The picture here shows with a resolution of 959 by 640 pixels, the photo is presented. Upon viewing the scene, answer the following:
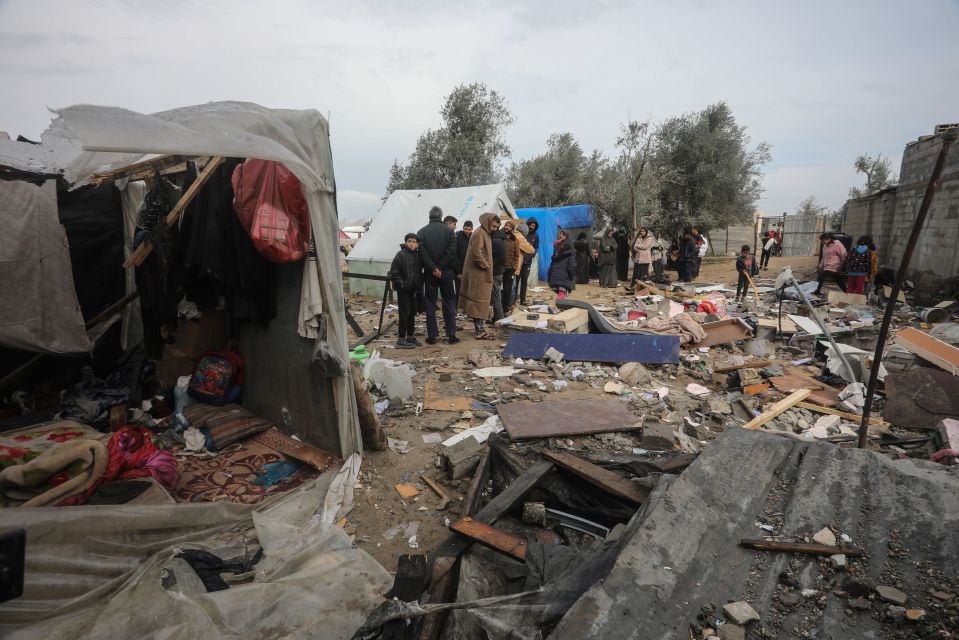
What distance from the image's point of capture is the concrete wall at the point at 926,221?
384 inches

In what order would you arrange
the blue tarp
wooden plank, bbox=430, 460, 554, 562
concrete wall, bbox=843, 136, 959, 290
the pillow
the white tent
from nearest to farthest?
wooden plank, bbox=430, 460, 554, 562 < the pillow < concrete wall, bbox=843, 136, 959, 290 < the white tent < the blue tarp

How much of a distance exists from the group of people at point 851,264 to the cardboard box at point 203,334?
39.4 ft

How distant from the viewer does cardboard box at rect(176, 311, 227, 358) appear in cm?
481

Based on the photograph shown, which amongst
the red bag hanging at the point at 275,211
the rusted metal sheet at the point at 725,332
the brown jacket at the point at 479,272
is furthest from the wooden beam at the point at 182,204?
the rusted metal sheet at the point at 725,332

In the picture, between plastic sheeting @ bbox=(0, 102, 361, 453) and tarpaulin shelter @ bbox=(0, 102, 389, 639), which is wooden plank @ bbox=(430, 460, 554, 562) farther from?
plastic sheeting @ bbox=(0, 102, 361, 453)

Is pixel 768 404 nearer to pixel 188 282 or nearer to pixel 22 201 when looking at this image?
pixel 188 282

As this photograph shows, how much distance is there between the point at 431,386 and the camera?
5.92m

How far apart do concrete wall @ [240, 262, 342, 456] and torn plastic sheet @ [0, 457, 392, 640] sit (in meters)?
0.88

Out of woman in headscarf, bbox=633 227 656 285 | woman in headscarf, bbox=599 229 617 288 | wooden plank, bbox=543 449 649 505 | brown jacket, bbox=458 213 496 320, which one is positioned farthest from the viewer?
woman in headscarf, bbox=599 229 617 288

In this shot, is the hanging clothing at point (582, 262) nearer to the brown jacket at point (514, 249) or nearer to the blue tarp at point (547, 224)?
the blue tarp at point (547, 224)

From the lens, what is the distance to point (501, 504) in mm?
2701

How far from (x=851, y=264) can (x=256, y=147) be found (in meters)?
12.1

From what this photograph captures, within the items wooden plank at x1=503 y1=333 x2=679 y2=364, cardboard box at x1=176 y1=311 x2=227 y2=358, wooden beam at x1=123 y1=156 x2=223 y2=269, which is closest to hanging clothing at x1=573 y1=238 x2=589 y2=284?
wooden plank at x1=503 y1=333 x2=679 y2=364

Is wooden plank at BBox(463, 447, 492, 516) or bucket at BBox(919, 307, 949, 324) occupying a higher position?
bucket at BBox(919, 307, 949, 324)
